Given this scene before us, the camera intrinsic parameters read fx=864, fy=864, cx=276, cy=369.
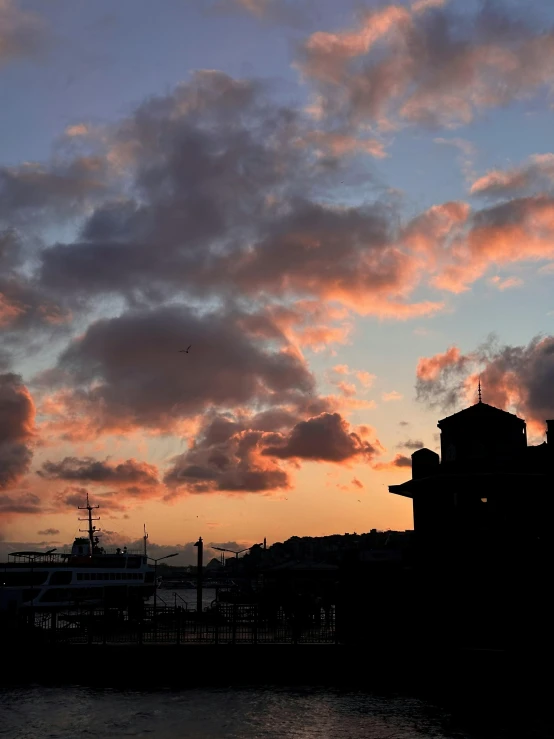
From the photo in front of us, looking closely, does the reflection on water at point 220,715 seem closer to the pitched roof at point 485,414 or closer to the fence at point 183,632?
the fence at point 183,632

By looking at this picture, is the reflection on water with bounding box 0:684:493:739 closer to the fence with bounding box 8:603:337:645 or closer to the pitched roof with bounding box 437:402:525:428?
the fence with bounding box 8:603:337:645

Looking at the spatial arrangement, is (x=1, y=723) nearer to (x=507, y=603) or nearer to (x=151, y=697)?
(x=151, y=697)

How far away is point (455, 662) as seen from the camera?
171 ft

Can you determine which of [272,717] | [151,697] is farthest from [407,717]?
[151,697]

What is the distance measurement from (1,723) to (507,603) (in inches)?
1177

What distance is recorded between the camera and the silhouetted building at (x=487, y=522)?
53281mm

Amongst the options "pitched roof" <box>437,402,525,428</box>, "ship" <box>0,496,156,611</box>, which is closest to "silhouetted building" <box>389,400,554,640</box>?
"pitched roof" <box>437,402,525,428</box>

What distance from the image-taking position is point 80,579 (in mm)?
99000

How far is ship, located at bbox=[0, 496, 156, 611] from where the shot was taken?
93.6 meters

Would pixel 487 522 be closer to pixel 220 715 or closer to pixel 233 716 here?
pixel 233 716

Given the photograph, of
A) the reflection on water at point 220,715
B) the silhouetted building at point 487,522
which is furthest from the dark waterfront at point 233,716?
the silhouetted building at point 487,522

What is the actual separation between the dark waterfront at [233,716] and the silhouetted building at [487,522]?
8320 mm

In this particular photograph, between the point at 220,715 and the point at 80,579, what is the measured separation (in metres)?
56.9

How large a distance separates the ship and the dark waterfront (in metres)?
37.2
